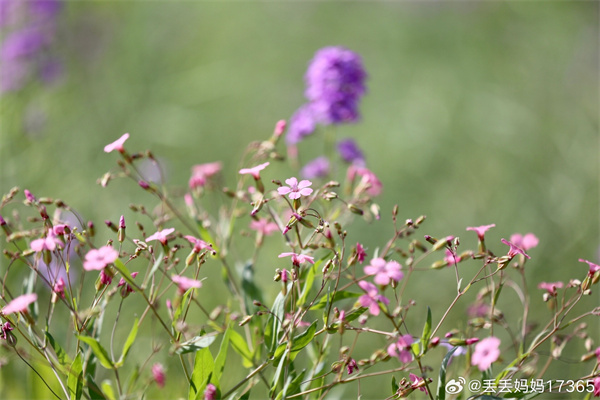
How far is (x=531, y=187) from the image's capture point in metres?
3.10

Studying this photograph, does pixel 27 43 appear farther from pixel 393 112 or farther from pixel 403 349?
pixel 393 112

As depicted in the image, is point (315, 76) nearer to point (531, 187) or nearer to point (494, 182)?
point (494, 182)

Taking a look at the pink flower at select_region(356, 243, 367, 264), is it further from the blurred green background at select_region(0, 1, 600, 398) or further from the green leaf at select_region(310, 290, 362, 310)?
the blurred green background at select_region(0, 1, 600, 398)

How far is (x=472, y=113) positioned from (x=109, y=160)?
219 cm

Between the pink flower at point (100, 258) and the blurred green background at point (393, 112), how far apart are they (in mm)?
1531

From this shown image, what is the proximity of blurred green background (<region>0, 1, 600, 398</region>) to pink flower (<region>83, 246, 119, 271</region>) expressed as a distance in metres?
1.53

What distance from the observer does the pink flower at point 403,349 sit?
927 mm

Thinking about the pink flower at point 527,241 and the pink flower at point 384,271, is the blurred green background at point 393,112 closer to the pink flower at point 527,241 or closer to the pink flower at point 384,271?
the pink flower at point 527,241

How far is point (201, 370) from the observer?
98 cm

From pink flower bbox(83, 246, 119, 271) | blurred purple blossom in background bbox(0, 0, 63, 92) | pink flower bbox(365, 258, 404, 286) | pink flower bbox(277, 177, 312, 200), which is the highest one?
blurred purple blossom in background bbox(0, 0, 63, 92)

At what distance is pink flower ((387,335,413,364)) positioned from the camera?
0.93 m

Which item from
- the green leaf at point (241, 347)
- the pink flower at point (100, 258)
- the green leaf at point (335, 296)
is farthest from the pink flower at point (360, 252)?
the pink flower at point (100, 258)

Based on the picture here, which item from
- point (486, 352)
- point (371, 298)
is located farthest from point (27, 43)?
point (486, 352)

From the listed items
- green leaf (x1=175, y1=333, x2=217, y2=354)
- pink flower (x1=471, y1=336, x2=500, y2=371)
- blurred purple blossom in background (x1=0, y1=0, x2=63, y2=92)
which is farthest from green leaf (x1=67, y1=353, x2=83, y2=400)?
blurred purple blossom in background (x1=0, y1=0, x2=63, y2=92)
